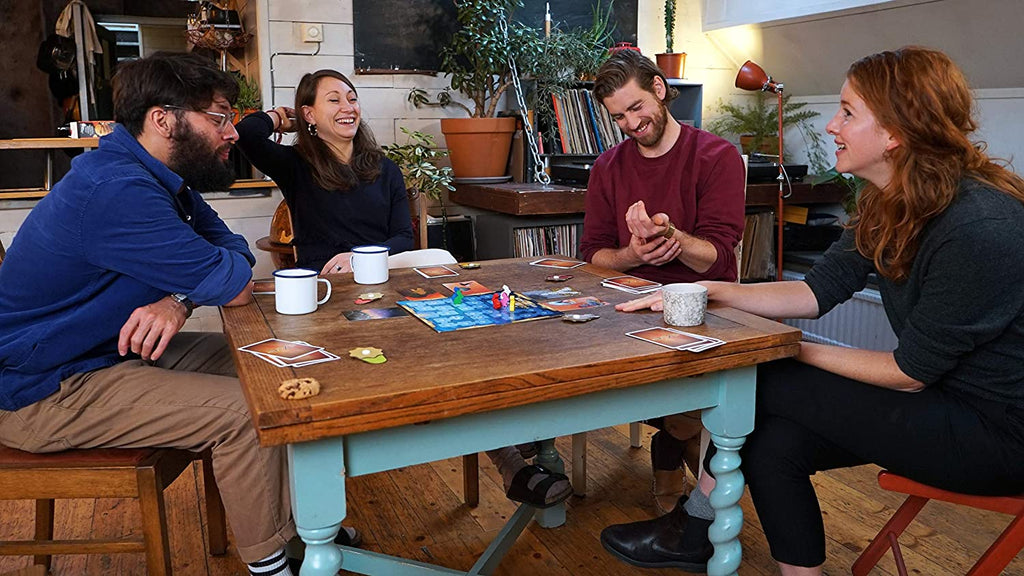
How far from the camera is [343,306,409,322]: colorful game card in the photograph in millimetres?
1663

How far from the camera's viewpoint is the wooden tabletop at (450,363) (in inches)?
46.4

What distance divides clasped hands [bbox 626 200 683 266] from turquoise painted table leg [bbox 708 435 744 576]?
0.64m

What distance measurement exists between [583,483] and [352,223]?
3.51 feet

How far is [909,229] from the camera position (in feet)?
5.04

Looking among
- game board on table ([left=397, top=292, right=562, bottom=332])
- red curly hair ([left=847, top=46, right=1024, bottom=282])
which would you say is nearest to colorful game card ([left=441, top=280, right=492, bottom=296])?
game board on table ([left=397, top=292, right=562, bottom=332])

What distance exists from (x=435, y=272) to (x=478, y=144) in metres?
1.80

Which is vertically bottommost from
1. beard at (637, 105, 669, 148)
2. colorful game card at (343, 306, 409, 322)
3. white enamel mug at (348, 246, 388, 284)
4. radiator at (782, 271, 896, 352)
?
radiator at (782, 271, 896, 352)

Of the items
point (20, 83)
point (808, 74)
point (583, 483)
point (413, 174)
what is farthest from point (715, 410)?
point (20, 83)

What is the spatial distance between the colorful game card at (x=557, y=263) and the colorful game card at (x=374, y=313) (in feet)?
1.96

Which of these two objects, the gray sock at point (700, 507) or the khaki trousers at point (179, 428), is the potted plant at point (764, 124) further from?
the khaki trousers at point (179, 428)

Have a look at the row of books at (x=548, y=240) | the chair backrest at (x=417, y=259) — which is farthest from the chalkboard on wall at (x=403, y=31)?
the chair backrest at (x=417, y=259)

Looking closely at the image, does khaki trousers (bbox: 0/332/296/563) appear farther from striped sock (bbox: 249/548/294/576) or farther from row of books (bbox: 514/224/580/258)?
row of books (bbox: 514/224/580/258)

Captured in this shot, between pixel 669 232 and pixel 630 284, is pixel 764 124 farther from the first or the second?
pixel 630 284

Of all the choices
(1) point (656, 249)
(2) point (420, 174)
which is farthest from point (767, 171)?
(1) point (656, 249)
